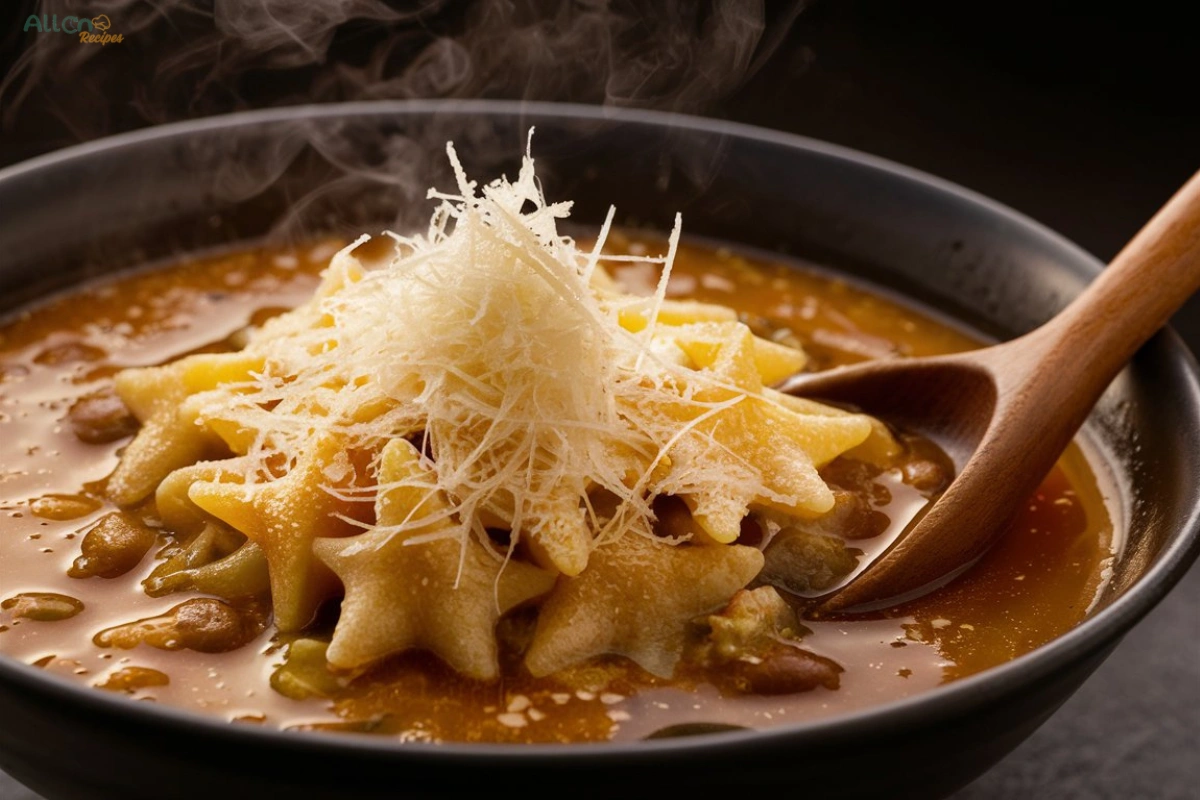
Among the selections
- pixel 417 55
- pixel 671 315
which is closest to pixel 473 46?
pixel 417 55

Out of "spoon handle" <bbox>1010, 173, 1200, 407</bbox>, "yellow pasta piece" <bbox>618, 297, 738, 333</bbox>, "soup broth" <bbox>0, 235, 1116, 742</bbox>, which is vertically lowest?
"soup broth" <bbox>0, 235, 1116, 742</bbox>

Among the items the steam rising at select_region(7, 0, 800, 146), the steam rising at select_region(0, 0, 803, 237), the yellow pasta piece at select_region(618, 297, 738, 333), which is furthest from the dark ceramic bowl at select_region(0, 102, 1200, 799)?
the yellow pasta piece at select_region(618, 297, 738, 333)

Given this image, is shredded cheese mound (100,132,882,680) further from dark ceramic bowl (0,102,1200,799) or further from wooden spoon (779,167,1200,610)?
dark ceramic bowl (0,102,1200,799)

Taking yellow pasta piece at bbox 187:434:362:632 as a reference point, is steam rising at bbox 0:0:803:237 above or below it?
above

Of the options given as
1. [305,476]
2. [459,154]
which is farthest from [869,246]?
[305,476]

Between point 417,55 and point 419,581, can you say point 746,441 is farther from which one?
point 417,55

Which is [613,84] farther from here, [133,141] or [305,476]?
[305,476]
